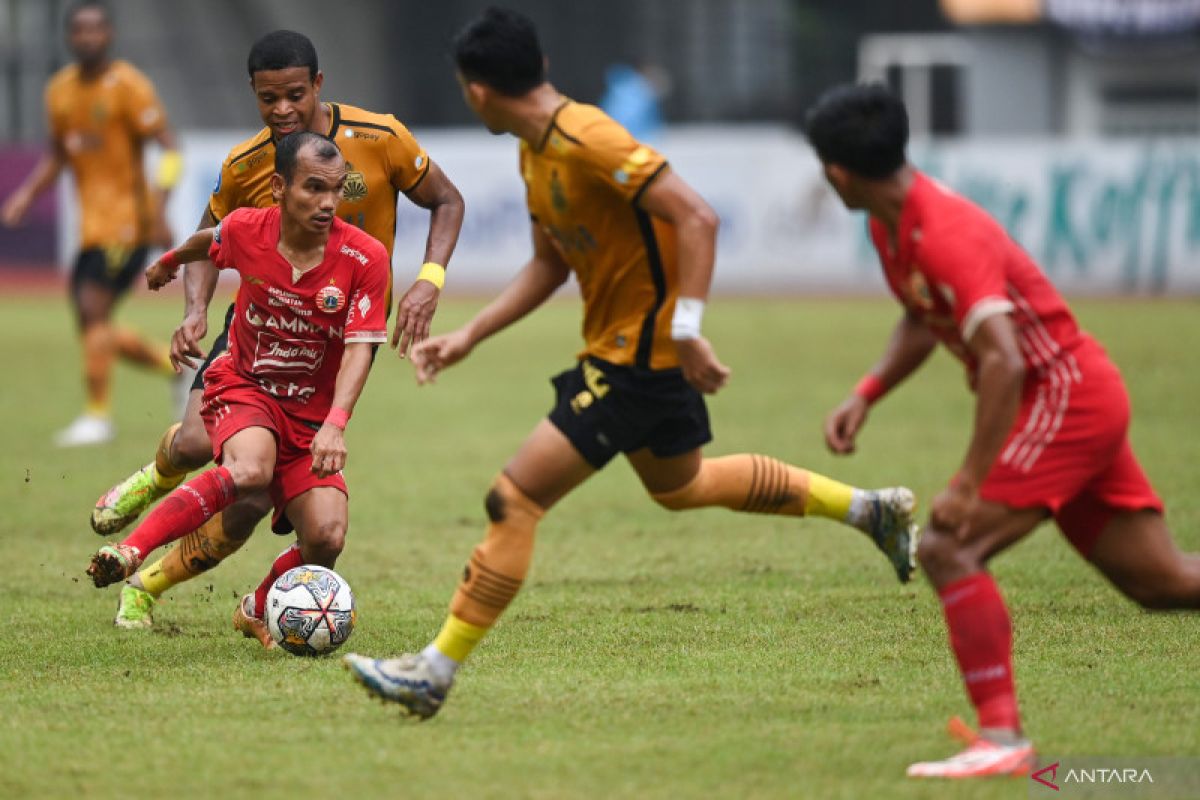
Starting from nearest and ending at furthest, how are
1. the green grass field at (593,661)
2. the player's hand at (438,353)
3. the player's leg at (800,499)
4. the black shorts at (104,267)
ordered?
the green grass field at (593,661) < the player's hand at (438,353) < the player's leg at (800,499) < the black shorts at (104,267)

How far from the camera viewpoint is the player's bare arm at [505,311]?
5.65m

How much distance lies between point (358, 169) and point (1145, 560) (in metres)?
3.39

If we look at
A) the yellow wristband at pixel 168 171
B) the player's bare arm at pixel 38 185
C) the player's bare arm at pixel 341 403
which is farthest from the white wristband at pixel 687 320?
the player's bare arm at pixel 38 185

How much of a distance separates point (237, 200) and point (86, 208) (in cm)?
642

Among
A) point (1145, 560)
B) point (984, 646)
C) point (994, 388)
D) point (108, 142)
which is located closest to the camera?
point (994, 388)

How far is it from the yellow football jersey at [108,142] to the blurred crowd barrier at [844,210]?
11.4m

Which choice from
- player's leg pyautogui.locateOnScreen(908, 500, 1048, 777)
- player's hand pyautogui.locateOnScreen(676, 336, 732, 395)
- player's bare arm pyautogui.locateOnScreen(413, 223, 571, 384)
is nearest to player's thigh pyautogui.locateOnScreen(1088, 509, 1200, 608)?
player's leg pyautogui.locateOnScreen(908, 500, 1048, 777)

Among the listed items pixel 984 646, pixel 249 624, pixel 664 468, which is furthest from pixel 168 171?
pixel 984 646

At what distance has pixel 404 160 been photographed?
284 inches

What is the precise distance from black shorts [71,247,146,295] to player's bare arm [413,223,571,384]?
7.81 m

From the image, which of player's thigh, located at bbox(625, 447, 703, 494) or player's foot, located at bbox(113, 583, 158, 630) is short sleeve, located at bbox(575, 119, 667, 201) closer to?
player's thigh, located at bbox(625, 447, 703, 494)

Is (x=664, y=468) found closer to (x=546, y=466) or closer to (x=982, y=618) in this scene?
(x=546, y=466)

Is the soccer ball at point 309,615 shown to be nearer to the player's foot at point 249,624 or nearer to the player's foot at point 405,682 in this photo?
the player's foot at point 249,624

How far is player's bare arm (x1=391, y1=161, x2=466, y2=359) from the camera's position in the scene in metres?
6.50
